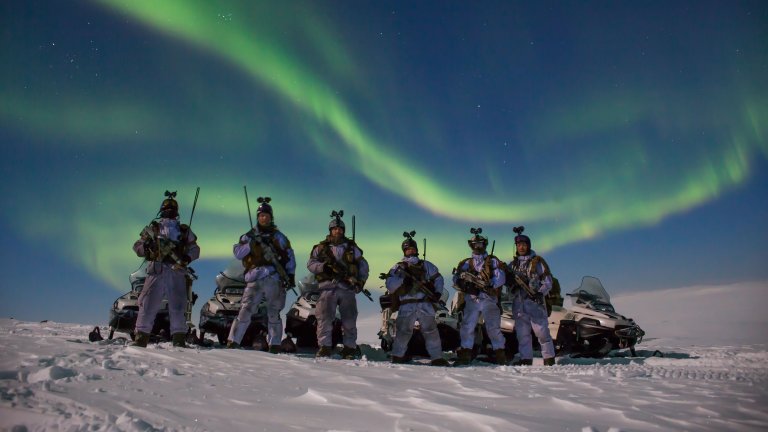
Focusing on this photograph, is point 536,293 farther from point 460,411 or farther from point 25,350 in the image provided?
point 25,350

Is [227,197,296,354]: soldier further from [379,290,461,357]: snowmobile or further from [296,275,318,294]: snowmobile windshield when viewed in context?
[379,290,461,357]: snowmobile

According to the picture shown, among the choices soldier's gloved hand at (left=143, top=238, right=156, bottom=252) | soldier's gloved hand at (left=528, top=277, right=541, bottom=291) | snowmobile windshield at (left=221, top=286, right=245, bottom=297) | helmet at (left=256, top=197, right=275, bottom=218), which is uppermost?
helmet at (left=256, top=197, right=275, bottom=218)

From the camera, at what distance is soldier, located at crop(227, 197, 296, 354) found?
755cm

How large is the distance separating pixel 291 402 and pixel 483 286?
598cm

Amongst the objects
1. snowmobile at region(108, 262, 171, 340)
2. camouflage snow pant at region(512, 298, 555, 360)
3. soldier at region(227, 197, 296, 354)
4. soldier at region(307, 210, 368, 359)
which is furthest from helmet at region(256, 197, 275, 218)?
camouflage snow pant at region(512, 298, 555, 360)

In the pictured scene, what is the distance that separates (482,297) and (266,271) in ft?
12.6

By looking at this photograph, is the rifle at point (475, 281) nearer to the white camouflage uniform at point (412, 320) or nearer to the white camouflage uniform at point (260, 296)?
the white camouflage uniform at point (412, 320)

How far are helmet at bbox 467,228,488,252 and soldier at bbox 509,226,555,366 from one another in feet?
2.04

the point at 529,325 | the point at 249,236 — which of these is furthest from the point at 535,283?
the point at 249,236

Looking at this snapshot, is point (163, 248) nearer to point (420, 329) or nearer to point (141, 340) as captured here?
point (141, 340)

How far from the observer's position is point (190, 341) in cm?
876

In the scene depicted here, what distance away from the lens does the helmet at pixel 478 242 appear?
931 cm

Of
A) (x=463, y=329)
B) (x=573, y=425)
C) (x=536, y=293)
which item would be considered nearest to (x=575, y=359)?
(x=536, y=293)

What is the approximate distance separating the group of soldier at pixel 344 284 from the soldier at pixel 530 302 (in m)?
0.02
